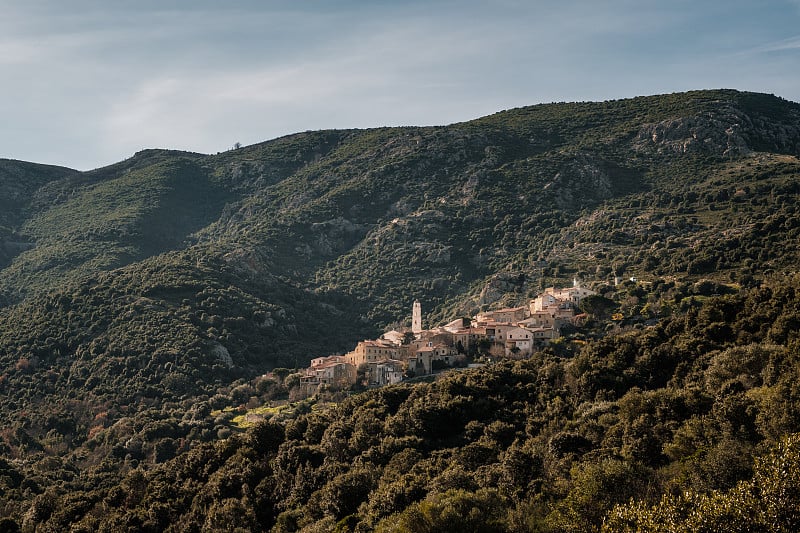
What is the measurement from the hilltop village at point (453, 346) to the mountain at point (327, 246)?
5.74 metres

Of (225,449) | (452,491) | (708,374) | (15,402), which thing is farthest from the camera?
(15,402)

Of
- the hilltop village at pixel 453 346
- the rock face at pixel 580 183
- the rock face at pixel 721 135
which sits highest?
the rock face at pixel 721 135

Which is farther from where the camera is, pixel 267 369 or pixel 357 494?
pixel 267 369

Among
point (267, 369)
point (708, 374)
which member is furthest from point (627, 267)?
point (708, 374)

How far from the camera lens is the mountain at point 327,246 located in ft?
245

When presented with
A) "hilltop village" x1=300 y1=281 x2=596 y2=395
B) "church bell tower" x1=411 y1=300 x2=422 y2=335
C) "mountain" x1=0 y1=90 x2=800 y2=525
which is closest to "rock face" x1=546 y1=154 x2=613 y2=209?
"mountain" x1=0 y1=90 x2=800 y2=525

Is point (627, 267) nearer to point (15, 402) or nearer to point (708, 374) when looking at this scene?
point (708, 374)

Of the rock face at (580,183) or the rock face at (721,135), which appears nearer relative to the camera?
the rock face at (580,183)

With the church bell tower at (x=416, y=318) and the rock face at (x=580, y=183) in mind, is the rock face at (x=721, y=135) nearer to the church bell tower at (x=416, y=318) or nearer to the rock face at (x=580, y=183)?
the rock face at (x=580, y=183)

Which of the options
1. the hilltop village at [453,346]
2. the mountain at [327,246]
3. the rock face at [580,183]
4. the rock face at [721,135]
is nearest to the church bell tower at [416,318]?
the mountain at [327,246]

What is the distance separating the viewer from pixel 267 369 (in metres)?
88.4

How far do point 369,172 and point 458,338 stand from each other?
71108mm

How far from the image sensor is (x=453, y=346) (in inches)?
2928

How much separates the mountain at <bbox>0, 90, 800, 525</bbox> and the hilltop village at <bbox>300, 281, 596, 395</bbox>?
226 inches
